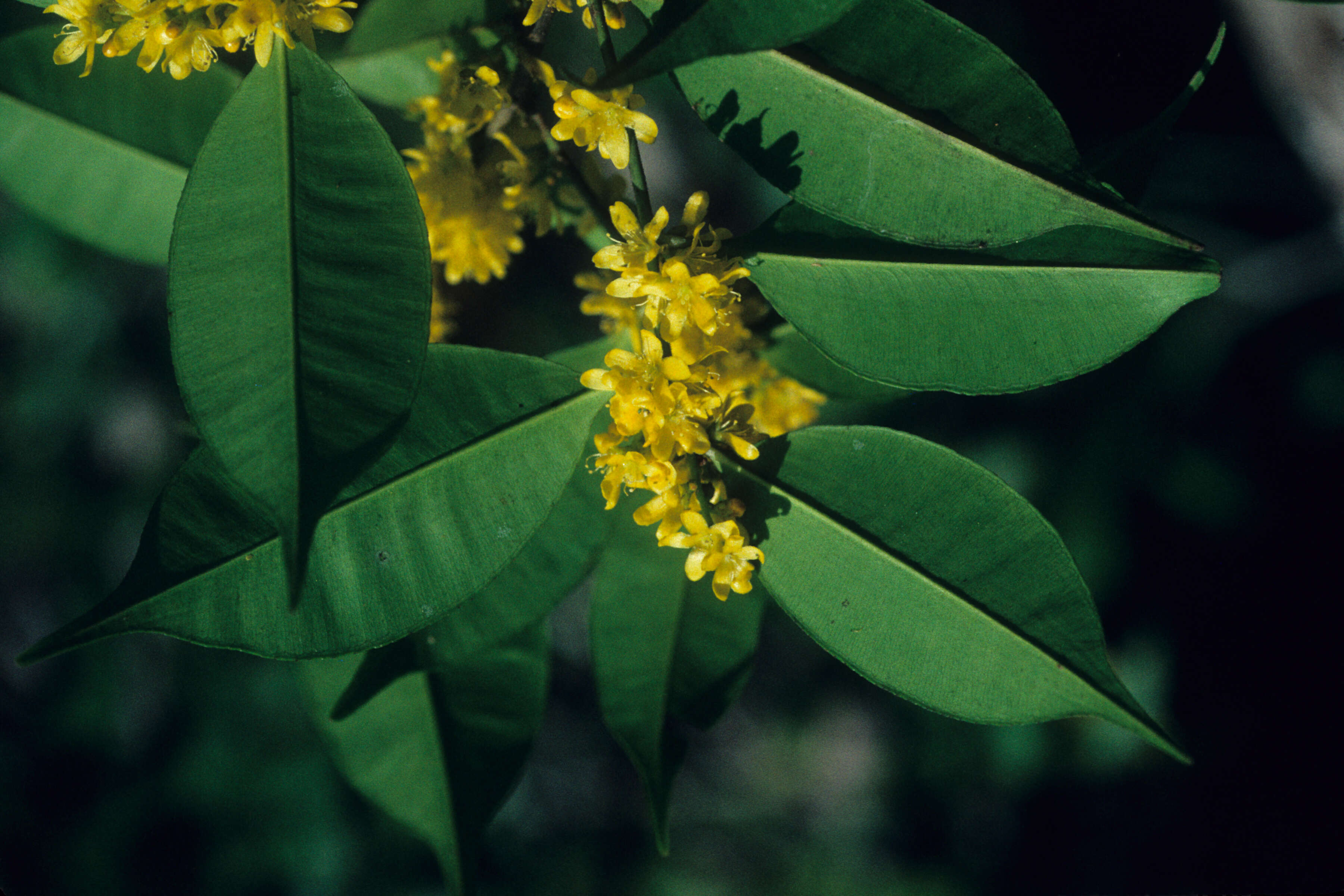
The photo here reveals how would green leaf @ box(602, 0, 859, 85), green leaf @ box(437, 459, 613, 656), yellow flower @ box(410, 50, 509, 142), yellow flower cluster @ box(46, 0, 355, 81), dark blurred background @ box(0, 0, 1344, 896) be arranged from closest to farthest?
green leaf @ box(602, 0, 859, 85)
yellow flower cluster @ box(46, 0, 355, 81)
yellow flower @ box(410, 50, 509, 142)
green leaf @ box(437, 459, 613, 656)
dark blurred background @ box(0, 0, 1344, 896)

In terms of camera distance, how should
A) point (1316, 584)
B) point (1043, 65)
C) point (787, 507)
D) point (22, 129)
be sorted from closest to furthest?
point (787, 507) < point (22, 129) < point (1043, 65) < point (1316, 584)

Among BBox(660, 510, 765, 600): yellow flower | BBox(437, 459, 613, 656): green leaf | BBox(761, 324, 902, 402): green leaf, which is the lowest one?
BBox(437, 459, 613, 656): green leaf

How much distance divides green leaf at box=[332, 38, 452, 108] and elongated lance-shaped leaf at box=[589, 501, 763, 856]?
721 mm

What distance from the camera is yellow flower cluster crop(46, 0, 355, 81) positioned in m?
0.78

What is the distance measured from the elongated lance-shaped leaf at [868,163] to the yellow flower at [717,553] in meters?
0.40

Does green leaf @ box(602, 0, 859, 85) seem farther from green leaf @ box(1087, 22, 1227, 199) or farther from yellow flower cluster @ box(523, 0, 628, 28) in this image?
green leaf @ box(1087, 22, 1227, 199)

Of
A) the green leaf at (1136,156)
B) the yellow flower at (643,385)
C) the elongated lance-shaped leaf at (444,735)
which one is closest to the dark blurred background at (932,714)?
the elongated lance-shaped leaf at (444,735)

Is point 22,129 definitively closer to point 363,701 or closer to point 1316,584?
point 363,701

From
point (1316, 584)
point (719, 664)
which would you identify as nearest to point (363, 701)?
point (719, 664)

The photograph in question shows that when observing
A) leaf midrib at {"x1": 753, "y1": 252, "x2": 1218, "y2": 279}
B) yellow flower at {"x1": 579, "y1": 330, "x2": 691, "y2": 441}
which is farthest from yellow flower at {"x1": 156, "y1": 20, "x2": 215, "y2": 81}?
leaf midrib at {"x1": 753, "y1": 252, "x2": 1218, "y2": 279}

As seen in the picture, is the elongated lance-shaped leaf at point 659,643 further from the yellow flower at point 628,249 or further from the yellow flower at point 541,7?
the yellow flower at point 541,7

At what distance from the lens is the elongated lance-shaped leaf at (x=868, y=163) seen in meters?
0.79

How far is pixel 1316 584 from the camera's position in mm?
2924

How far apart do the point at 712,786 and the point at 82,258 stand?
306cm
